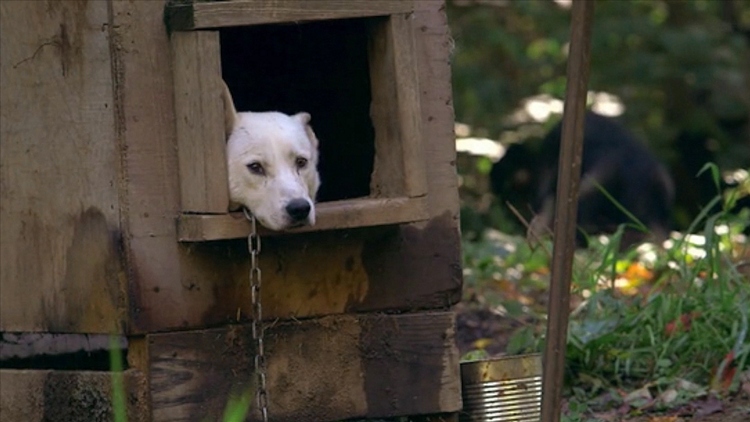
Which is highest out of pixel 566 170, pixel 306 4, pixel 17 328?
pixel 306 4

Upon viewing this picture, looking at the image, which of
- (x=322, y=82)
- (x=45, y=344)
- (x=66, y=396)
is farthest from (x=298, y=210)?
(x=45, y=344)

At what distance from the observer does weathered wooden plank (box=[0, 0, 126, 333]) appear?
13.3 ft

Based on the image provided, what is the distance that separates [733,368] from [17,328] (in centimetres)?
234

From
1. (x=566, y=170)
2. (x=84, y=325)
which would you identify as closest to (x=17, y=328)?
(x=84, y=325)

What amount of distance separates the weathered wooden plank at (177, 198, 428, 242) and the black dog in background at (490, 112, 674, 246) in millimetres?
5541

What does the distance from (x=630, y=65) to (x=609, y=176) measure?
3.48 ft

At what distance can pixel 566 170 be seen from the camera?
117 inches

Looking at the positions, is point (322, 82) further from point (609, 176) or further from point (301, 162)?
point (609, 176)

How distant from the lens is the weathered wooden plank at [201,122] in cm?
392

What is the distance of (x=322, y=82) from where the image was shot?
16.5 ft

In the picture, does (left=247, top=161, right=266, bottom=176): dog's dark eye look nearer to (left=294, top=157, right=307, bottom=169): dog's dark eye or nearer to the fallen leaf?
(left=294, top=157, right=307, bottom=169): dog's dark eye

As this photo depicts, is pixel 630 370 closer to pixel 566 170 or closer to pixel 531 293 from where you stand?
pixel 531 293

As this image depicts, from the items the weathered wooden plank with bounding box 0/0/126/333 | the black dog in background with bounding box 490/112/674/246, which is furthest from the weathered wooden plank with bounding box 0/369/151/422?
the black dog in background with bounding box 490/112/674/246

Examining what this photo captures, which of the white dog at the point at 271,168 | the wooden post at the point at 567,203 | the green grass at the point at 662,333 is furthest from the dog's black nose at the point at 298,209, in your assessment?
the green grass at the point at 662,333
